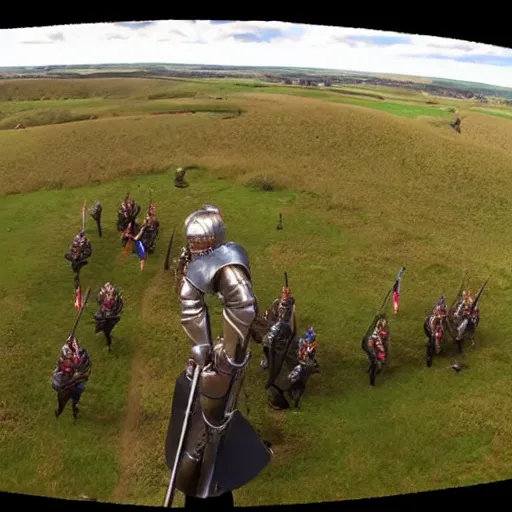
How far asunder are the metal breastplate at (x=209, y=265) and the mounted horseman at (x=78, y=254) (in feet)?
7.95

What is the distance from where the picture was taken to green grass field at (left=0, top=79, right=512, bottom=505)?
596 centimetres

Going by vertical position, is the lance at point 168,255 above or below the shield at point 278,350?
above

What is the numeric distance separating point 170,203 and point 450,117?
14.4 ft

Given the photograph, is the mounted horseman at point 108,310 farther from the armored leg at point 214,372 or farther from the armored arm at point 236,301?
the armored arm at point 236,301

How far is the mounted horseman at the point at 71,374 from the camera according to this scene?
19.9ft

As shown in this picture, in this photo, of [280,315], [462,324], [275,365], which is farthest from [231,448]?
[462,324]

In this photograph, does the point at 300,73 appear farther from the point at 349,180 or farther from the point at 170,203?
the point at 170,203

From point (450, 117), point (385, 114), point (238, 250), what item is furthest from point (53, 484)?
point (450, 117)

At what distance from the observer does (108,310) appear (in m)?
6.11

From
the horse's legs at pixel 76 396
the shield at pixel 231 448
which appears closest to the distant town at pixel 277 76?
the horse's legs at pixel 76 396

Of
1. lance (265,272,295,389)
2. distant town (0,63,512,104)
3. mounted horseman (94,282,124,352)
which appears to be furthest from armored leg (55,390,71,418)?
distant town (0,63,512,104)

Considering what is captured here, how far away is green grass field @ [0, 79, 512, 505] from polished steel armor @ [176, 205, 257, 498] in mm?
1284

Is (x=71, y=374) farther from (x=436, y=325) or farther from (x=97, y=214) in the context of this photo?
(x=436, y=325)

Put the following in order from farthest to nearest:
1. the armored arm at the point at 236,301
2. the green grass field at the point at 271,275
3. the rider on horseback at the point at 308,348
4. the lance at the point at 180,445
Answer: the rider on horseback at the point at 308,348
the green grass field at the point at 271,275
the lance at the point at 180,445
the armored arm at the point at 236,301
